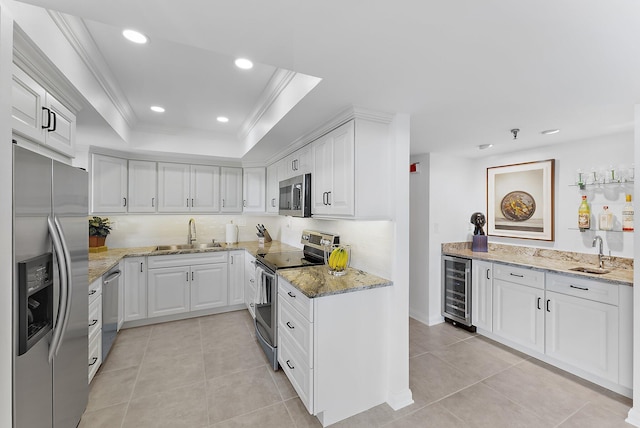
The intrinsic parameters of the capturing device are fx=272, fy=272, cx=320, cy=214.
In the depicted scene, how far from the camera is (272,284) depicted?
101 inches

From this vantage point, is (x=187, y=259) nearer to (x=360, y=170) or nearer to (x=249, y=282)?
(x=249, y=282)

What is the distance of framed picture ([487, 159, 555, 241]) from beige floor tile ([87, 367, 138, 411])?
4433 mm

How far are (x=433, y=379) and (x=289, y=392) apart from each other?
1286 millimetres

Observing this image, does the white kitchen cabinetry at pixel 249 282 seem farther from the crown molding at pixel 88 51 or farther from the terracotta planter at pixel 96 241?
the crown molding at pixel 88 51

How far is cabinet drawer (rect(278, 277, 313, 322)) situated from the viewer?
1924 millimetres

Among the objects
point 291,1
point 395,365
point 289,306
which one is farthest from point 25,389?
point 395,365

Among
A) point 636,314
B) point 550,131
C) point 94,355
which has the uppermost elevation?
point 550,131

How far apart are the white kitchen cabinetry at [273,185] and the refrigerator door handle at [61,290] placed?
8.52 ft

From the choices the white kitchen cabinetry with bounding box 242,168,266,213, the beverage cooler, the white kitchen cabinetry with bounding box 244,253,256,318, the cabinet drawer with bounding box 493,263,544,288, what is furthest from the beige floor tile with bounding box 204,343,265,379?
the cabinet drawer with bounding box 493,263,544,288

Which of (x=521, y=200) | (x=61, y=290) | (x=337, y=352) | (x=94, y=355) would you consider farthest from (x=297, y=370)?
(x=521, y=200)

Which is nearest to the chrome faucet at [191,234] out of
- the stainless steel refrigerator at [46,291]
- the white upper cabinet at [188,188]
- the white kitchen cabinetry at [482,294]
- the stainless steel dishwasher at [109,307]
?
the white upper cabinet at [188,188]

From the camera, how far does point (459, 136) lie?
9.52ft

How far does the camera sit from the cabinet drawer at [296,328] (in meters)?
1.90

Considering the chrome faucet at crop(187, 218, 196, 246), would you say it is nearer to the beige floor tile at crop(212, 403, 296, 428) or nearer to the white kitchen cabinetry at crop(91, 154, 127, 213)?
the white kitchen cabinetry at crop(91, 154, 127, 213)
